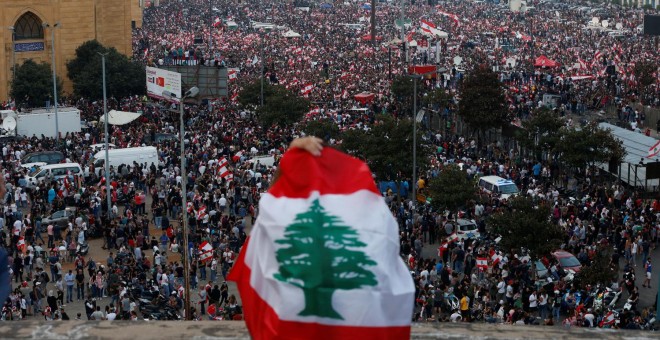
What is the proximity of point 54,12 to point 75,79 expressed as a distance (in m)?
3.92

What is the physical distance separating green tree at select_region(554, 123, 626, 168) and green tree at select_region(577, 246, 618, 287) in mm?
10584

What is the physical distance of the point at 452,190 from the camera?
26.9m

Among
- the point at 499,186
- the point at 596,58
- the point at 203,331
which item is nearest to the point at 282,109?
the point at 499,186

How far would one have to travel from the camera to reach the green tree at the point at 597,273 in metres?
20.6

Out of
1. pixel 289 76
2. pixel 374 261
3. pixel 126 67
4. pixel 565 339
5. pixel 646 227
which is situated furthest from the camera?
pixel 289 76

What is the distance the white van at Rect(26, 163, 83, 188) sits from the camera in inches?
1253

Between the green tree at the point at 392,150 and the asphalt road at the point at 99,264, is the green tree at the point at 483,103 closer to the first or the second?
the green tree at the point at 392,150

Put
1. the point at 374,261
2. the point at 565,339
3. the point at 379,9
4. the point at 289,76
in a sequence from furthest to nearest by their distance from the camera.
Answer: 1. the point at 379,9
2. the point at 289,76
3. the point at 565,339
4. the point at 374,261

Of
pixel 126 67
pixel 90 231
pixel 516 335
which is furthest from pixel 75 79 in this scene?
A: pixel 516 335

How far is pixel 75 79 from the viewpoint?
49938 mm

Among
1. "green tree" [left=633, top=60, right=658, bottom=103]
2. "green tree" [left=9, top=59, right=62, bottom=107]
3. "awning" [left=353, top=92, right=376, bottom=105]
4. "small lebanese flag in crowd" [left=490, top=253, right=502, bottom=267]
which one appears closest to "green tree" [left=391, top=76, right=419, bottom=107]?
"awning" [left=353, top=92, right=376, bottom=105]

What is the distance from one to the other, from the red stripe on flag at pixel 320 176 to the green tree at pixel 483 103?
3437cm

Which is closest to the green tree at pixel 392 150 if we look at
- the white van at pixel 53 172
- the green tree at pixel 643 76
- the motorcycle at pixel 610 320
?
the white van at pixel 53 172

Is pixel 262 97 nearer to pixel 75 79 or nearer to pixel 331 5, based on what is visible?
pixel 75 79
